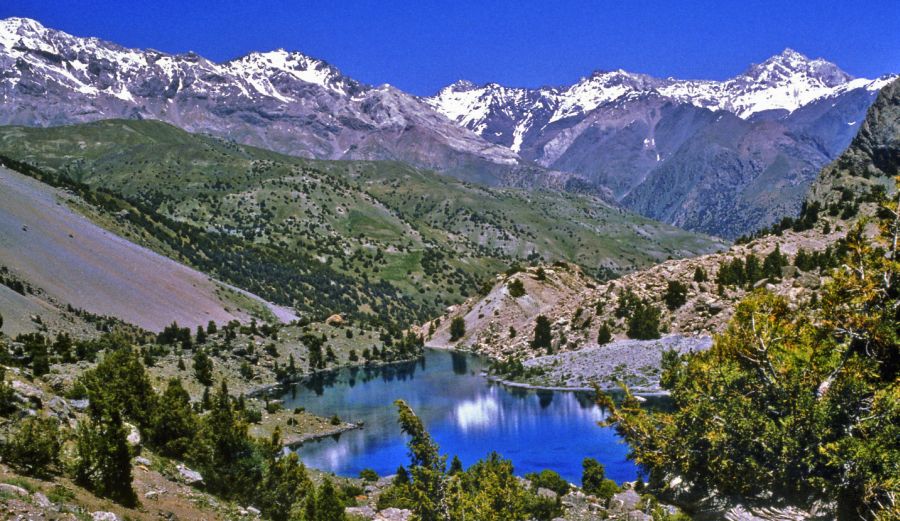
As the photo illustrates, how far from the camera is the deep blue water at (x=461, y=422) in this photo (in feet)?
Result: 194

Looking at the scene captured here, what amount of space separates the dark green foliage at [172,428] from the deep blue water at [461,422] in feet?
80.6

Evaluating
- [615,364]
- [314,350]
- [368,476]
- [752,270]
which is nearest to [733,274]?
[752,270]

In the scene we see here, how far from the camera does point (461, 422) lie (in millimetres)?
75438

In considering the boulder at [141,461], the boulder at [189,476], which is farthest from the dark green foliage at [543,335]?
the boulder at [141,461]

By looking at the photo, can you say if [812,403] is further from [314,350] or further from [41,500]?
[314,350]

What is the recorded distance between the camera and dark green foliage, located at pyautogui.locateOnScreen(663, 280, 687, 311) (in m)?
91.2

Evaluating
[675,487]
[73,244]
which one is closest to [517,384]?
[675,487]

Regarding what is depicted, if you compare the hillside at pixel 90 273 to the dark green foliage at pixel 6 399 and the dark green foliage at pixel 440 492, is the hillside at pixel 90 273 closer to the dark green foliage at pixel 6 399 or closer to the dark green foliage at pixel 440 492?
the dark green foliage at pixel 6 399

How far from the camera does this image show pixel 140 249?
468 ft

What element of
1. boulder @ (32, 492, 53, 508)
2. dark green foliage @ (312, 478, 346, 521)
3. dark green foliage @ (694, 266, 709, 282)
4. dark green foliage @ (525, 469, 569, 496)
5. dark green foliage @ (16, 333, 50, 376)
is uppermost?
dark green foliage @ (694, 266, 709, 282)

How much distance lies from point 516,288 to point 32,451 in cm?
10785

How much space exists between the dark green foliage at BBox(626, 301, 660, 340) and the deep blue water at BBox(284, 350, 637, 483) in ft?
46.9

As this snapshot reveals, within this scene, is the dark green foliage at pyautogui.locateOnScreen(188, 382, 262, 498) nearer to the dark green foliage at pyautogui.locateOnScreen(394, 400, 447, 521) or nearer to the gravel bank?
the dark green foliage at pyautogui.locateOnScreen(394, 400, 447, 521)

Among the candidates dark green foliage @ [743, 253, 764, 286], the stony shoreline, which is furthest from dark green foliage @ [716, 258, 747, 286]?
the stony shoreline
